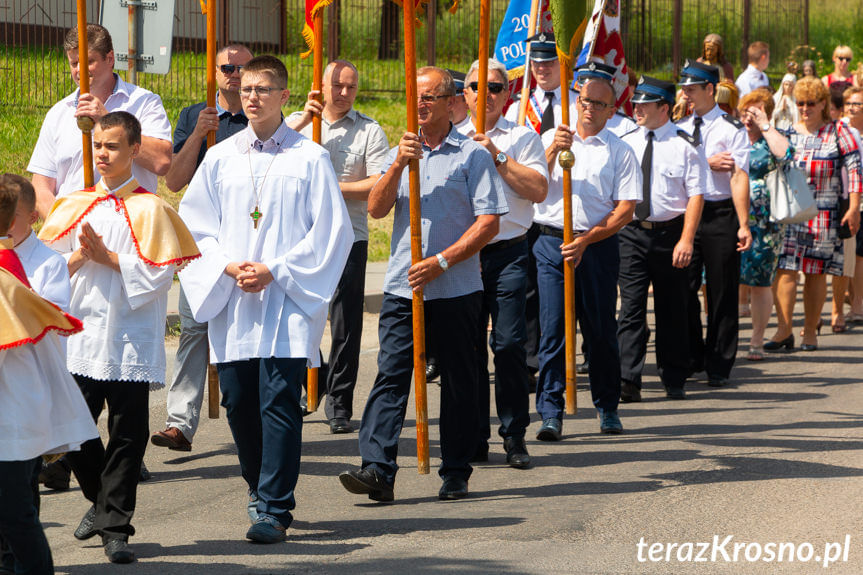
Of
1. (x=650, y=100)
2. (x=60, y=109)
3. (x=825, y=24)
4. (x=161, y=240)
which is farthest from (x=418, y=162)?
(x=825, y=24)

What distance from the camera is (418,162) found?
6426mm

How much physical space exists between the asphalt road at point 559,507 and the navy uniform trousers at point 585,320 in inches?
11.2

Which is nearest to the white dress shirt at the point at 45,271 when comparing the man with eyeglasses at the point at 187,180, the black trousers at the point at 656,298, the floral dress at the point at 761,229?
the man with eyeglasses at the point at 187,180

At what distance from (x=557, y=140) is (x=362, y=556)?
10.9 ft

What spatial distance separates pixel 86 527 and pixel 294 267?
1.40 m

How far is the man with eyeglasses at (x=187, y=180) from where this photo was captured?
292 inches

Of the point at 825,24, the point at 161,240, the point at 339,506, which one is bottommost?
the point at 339,506

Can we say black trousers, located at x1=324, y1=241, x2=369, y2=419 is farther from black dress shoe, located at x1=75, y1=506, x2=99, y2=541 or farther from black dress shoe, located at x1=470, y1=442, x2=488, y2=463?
black dress shoe, located at x1=75, y1=506, x2=99, y2=541

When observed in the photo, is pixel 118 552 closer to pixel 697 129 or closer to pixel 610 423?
pixel 610 423

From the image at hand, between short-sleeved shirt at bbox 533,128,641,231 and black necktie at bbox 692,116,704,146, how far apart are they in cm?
154

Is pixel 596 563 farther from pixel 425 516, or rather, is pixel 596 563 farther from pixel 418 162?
pixel 418 162

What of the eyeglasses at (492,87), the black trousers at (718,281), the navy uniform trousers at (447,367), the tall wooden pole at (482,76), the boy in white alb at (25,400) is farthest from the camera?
the black trousers at (718,281)

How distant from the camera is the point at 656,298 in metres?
9.80

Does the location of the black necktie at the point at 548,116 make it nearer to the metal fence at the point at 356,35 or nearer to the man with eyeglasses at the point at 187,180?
the man with eyeglasses at the point at 187,180
